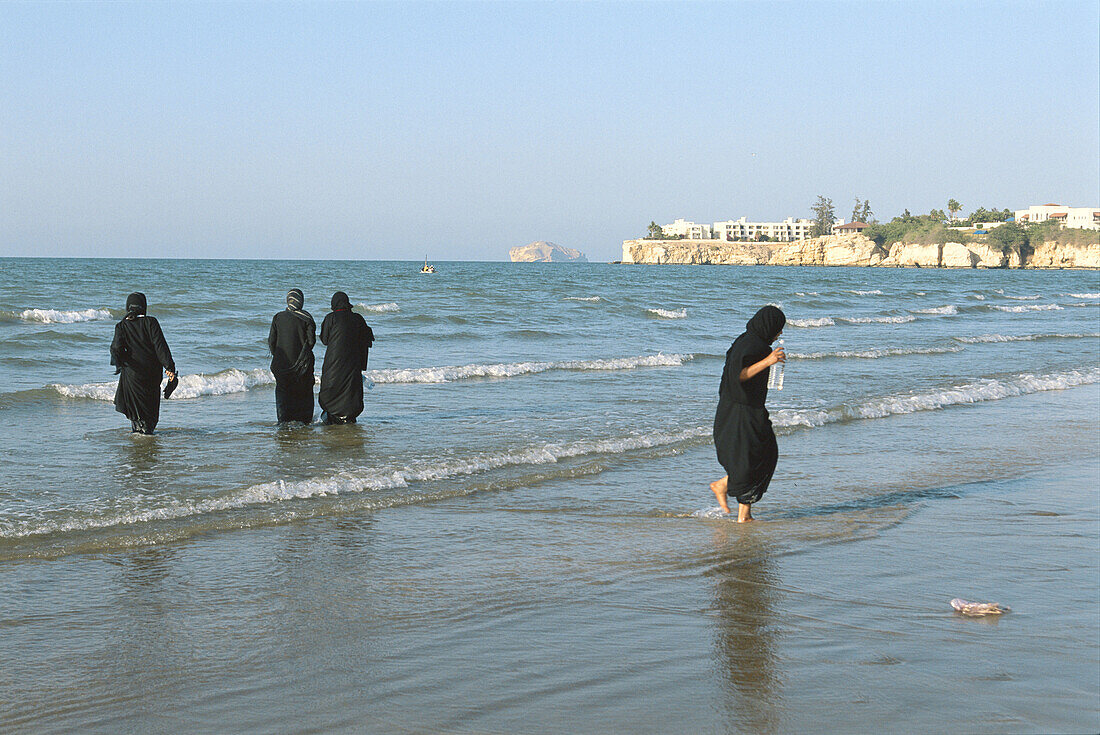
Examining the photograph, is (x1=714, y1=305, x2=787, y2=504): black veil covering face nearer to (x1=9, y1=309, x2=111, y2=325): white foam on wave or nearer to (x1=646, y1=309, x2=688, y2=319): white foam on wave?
(x1=9, y1=309, x2=111, y2=325): white foam on wave

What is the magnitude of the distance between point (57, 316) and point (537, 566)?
2384cm

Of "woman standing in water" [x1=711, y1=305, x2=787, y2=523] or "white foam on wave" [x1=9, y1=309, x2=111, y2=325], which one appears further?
"white foam on wave" [x1=9, y1=309, x2=111, y2=325]

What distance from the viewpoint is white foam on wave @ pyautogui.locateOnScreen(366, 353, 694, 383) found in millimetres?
14977

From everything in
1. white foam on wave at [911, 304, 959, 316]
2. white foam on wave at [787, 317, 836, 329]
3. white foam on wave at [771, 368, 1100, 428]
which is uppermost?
white foam on wave at [911, 304, 959, 316]

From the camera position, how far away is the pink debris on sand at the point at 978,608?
15.0 ft

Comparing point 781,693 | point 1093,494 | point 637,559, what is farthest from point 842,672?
point 1093,494

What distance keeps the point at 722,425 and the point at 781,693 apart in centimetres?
301

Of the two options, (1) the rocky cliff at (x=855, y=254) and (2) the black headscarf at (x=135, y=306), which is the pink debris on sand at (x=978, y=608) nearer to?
(2) the black headscarf at (x=135, y=306)

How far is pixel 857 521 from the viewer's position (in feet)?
21.7

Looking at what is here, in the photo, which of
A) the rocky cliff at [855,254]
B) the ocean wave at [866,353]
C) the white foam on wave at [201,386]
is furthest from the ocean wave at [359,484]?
the rocky cliff at [855,254]

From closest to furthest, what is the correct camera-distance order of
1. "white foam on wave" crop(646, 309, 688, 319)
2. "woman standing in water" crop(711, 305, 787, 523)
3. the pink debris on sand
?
the pink debris on sand < "woman standing in water" crop(711, 305, 787, 523) < "white foam on wave" crop(646, 309, 688, 319)

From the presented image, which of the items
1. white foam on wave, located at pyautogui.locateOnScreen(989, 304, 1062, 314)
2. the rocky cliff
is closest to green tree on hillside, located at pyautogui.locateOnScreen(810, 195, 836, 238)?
the rocky cliff

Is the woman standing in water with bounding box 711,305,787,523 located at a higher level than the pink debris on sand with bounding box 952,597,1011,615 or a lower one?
higher

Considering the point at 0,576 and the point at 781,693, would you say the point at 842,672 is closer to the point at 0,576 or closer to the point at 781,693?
the point at 781,693
